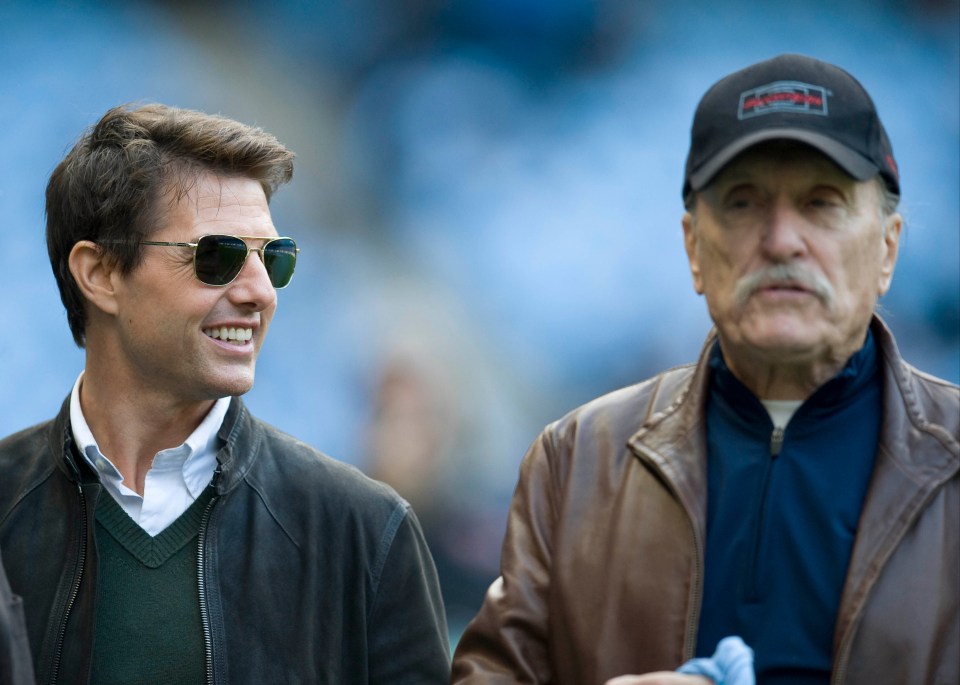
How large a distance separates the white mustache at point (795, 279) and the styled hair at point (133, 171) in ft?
A: 5.03

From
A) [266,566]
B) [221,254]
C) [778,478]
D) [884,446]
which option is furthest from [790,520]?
[221,254]

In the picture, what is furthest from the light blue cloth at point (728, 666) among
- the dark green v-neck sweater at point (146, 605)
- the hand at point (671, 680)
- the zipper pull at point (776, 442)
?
the dark green v-neck sweater at point (146, 605)

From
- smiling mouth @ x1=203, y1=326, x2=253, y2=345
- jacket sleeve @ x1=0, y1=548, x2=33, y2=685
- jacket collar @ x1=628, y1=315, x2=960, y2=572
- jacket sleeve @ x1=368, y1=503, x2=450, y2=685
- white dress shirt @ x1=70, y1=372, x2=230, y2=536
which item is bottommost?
jacket sleeve @ x1=368, y1=503, x2=450, y2=685

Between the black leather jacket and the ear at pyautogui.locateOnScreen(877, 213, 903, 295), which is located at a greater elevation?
the ear at pyautogui.locateOnScreen(877, 213, 903, 295)

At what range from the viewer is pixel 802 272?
7.47 feet

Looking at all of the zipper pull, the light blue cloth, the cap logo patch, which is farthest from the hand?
the cap logo patch

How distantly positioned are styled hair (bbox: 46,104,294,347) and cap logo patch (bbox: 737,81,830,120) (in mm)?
1447

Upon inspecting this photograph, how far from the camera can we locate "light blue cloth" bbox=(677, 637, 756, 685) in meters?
2.00

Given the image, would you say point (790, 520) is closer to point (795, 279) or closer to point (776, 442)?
point (776, 442)

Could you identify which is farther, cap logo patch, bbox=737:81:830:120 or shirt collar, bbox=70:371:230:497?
shirt collar, bbox=70:371:230:497

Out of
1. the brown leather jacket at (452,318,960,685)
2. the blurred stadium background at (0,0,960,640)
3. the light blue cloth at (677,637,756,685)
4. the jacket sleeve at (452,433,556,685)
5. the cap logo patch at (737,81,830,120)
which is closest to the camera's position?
the light blue cloth at (677,637,756,685)

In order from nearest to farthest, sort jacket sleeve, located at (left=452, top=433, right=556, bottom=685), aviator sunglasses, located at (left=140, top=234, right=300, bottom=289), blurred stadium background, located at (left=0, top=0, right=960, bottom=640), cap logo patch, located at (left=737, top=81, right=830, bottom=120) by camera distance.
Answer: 1. cap logo patch, located at (left=737, top=81, right=830, bottom=120)
2. jacket sleeve, located at (left=452, top=433, right=556, bottom=685)
3. aviator sunglasses, located at (left=140, top=234, right=300, bottom=289)
4. blurred stadium background, located at (left=0, top=0, right=960, bottom=640)

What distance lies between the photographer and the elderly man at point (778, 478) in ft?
7.34

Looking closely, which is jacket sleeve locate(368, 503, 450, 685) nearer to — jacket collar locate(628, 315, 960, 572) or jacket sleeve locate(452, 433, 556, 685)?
jacket sleeve locate(452, 433, 556, 685)
